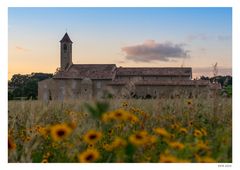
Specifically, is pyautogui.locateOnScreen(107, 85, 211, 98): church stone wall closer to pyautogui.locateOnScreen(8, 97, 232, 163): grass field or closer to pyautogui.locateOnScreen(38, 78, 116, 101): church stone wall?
pyautogui.locateOnScreen(8, 97, 232, 163): grass field

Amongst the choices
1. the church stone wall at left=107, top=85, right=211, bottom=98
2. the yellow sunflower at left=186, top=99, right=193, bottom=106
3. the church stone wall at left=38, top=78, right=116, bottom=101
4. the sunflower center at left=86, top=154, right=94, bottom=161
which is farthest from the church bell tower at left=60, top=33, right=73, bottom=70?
the sunflower center at left=86, top=154, right=94, bottom=161

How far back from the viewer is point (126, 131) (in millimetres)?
3539

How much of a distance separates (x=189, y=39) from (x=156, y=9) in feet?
1.59

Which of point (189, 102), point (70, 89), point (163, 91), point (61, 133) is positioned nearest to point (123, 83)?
point (163, 91)

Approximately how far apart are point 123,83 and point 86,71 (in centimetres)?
46

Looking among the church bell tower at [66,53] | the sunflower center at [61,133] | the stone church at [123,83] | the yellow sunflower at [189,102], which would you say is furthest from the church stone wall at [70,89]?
the sunflower center at [61,133]

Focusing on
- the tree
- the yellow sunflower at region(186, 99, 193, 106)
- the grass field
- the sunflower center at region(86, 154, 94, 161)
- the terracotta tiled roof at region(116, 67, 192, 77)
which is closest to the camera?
the sunflower center at region(86, 154, 94, 161)

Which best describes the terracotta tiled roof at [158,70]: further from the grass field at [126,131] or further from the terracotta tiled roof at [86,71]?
the grass field at [126,131]

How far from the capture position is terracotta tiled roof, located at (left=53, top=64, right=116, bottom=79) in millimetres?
4043

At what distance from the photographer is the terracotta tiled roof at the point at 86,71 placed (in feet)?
13.3

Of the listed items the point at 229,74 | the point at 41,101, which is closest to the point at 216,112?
the point at 229,74

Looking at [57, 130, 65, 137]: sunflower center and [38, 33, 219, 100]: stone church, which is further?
[38, 33, 219, 100]: stone church

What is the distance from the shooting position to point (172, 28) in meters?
3.61
